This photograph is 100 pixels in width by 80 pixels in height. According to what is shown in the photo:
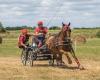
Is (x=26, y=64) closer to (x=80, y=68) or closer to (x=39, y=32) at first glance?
(x=39, y=32)

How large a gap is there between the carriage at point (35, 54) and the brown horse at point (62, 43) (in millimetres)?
410

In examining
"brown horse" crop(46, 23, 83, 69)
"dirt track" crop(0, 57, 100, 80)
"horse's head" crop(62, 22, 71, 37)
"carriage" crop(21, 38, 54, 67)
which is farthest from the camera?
"carriage" crop(21, 38, 54, 67)

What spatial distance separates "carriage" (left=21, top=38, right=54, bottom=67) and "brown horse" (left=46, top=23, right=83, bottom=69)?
410 millimetres

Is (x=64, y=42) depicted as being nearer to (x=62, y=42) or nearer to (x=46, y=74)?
(x=62, y=42)

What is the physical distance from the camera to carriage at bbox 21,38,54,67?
814 inches

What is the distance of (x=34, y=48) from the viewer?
68.4 ft

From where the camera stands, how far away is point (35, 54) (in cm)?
2067

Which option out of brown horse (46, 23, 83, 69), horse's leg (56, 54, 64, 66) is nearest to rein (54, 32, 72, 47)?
brown horse (46, 23, 83, 69)

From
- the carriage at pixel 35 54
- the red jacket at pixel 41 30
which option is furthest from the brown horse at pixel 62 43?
the red jacket at pixel 41 30

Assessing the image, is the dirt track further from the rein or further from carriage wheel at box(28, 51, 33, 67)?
carriage wheel at box(28, 51, 33, 67)

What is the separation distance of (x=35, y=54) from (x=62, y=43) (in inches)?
67.5

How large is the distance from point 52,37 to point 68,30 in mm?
1416

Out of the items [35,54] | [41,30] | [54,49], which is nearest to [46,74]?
[54,49]

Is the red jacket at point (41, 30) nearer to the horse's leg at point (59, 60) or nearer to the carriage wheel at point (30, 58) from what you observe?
the carriage wheel at point (30, 58)
